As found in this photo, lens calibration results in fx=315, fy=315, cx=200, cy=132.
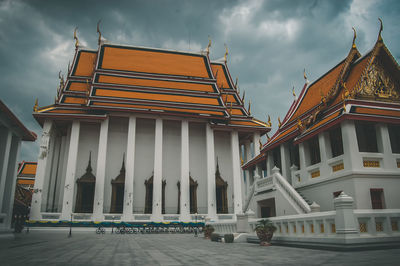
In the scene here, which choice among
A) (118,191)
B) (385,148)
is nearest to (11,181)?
(118,191)

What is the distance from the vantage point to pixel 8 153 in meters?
16.2

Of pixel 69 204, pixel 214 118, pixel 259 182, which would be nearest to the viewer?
pixel 259 182

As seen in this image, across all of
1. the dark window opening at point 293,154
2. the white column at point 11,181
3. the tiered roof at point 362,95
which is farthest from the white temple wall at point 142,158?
the tiered roof at point 362,95

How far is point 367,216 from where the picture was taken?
860 cm

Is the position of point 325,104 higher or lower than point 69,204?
higher

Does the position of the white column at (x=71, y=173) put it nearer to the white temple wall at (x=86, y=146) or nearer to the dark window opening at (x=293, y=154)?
the white temple wall at (x=86, y=146)

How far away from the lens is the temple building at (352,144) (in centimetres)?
1145

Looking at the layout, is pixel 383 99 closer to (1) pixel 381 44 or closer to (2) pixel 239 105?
(1) pixel 381 44

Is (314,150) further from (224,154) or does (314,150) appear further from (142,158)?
(142,158)

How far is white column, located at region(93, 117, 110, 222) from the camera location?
24.6 m

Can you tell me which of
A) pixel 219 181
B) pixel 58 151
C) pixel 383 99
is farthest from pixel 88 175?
pixel 383 99

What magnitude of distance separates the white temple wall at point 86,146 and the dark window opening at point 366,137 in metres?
21.8

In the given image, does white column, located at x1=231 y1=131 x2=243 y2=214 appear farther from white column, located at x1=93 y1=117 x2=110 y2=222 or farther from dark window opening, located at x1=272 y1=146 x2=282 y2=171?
white column, located at x1=93 y1=117 x2=110 y2=222

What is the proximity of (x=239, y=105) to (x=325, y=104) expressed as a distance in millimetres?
19425
